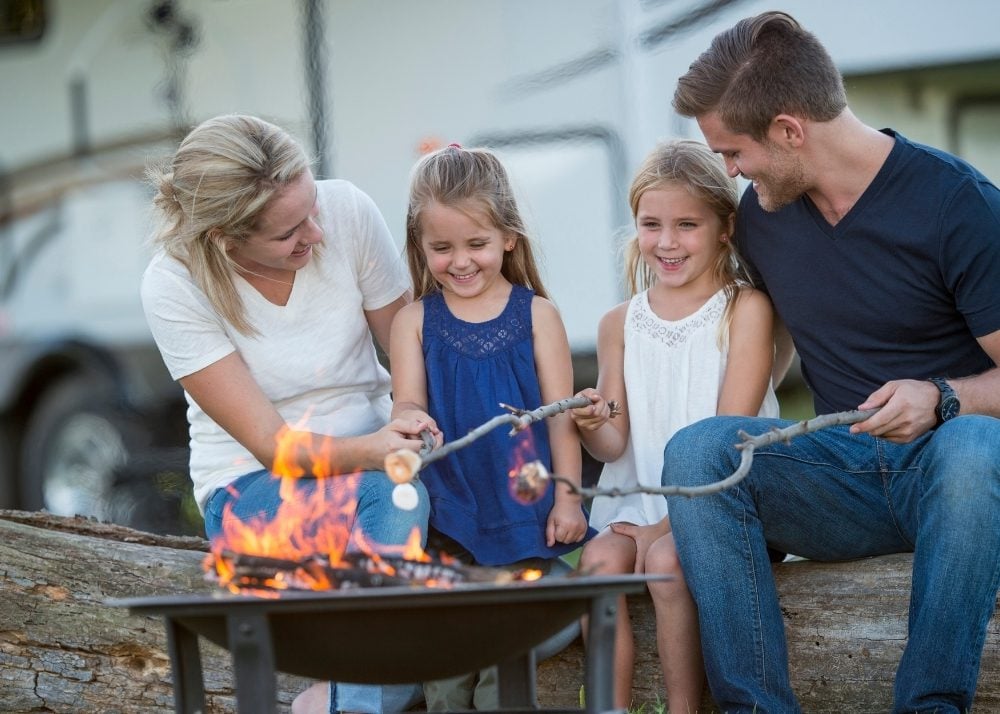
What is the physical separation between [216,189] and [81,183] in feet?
9.57

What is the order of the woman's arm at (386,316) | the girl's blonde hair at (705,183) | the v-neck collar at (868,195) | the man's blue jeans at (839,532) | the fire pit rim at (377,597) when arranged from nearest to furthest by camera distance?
the fire pit rim at (377,597) → the man's blue jeans at (839,532) → the v-neck collar at (868,195) → the girl's blonde hair at (705,183) → the woman's arm at (386,316)

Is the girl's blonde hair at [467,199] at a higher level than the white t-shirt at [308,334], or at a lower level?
higher

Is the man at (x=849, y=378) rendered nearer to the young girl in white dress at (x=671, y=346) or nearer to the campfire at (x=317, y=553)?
the young girl in white dress at (x=671, y=346)

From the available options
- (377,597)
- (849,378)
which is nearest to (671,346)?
(849,378)

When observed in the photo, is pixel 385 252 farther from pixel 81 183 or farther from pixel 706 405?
pixel 81 183

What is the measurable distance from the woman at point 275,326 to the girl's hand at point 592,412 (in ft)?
1.26

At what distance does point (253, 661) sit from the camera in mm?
2014

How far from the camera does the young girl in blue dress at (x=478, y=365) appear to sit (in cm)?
298

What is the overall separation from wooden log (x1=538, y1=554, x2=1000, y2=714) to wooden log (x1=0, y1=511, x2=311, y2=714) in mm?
1115

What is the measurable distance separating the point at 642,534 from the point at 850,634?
1.61ft

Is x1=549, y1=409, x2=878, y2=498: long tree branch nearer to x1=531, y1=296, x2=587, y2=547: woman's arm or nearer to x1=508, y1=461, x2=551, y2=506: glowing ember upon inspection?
x1=508, y1=461, x2=551, y2=506: glowing ember

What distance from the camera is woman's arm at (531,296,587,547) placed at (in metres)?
2.96

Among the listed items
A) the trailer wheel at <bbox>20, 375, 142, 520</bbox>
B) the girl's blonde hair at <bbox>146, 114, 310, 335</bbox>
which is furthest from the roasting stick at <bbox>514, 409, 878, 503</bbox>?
the trailer wheel at <bbox>20, 375, 142, 520</bbox>

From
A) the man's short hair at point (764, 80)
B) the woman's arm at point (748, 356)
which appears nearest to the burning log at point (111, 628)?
the woman's arm at point (748, 356)
